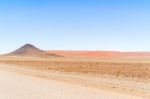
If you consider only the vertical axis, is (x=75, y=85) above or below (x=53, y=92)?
below

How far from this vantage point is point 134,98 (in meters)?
15.4

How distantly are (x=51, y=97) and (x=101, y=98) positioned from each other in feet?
7.15

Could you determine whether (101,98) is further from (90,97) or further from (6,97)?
(6,97)

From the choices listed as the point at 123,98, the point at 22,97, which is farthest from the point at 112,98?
the point at 22,97

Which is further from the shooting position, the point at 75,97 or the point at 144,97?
the point at 144,97

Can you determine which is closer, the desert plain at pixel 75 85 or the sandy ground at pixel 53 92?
the sandy ground at pixel 53 92

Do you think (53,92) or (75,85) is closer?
(53,92)

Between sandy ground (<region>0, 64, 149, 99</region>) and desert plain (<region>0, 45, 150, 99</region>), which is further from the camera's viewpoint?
desert plain (<region>0, 45, 150, 99</region>)

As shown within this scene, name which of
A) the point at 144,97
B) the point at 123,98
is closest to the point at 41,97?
the point at 123,98

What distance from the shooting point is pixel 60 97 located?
15.1 meters

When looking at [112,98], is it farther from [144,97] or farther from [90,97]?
[144,97]

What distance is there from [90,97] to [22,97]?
297 centimetres

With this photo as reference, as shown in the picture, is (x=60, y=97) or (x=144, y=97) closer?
(x=60, y=97)

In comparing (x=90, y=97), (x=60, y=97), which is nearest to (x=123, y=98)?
(x=90, y=97)
